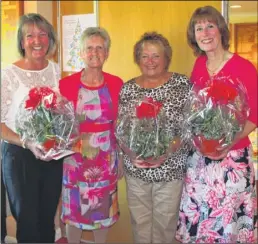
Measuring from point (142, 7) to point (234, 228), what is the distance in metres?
1.98

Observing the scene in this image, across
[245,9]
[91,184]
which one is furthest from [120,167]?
[245,9]

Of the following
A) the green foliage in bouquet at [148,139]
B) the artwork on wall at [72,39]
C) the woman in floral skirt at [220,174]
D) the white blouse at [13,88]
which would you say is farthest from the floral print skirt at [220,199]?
the artwork on wall at [72,39]

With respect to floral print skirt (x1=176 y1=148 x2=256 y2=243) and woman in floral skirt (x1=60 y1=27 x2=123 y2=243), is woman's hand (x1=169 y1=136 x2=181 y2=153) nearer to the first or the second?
floral print skirt (x1=176 y1=148 x2=256 y2=243)

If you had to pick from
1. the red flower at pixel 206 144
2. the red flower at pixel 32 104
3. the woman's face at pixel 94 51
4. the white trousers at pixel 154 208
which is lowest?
the white trousers at pixel 154 208

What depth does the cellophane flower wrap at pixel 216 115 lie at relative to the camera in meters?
1.79

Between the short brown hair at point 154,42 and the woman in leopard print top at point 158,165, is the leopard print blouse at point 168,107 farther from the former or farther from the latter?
the short brown hair at point 154,42

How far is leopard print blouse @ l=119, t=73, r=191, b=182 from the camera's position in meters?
2.07

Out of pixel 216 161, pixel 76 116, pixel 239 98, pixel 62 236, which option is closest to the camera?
pixel 239 98

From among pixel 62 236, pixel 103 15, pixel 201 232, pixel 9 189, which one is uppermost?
pixel 103 15

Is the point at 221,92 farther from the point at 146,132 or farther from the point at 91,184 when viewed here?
the point at 91,184

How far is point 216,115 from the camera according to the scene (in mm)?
1790

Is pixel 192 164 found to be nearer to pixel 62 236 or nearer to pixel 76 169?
pixel 76 169

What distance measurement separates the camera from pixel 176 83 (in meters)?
2.12

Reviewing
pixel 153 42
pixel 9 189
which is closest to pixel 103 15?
pixel 153 42
